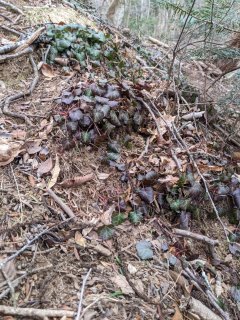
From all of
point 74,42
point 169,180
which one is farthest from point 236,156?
point 74,42

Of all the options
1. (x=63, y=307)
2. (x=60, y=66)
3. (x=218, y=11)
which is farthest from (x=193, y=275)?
(x=60, y=66)

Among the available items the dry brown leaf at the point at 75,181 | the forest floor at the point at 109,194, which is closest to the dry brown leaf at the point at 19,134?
the forest floor at the point at 109,194

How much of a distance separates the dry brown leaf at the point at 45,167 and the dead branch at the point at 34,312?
0.91 meters

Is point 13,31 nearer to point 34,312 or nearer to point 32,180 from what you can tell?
point 32,180

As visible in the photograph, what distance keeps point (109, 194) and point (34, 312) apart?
96 cm

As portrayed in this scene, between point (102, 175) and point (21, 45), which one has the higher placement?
point (21, 45)

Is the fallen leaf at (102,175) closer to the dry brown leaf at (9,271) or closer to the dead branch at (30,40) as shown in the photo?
the dry brown leaf at (9,271)

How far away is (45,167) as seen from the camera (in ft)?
7.39

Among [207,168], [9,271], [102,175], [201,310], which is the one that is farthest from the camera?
[207,168]

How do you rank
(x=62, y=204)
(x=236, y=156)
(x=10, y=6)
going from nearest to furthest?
1. (x=62, y=204)
2. (x=236, y=156)
3. (x=10, y=6)

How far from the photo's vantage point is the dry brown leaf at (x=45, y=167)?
2.22m

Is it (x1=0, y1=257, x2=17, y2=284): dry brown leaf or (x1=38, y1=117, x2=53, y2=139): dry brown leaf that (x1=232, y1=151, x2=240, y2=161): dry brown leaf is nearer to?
(x1=38, y1=117, x2=53, y2=139): dry brown leaf

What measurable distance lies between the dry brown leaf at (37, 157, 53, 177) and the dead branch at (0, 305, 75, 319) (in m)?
0.91

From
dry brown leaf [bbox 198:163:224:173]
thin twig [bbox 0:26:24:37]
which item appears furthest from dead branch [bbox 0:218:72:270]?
thin twig [bbox 0:26:24:37]
